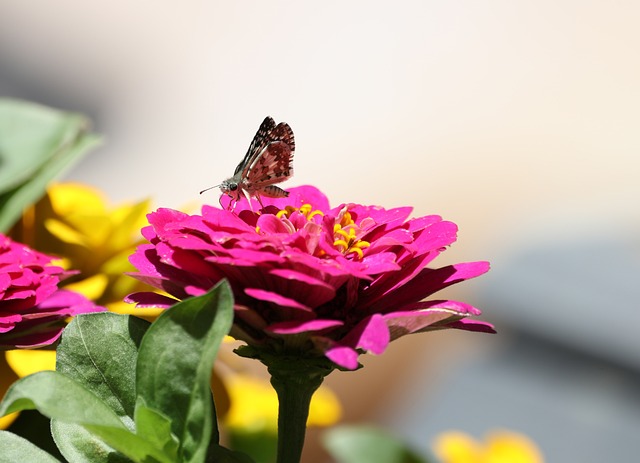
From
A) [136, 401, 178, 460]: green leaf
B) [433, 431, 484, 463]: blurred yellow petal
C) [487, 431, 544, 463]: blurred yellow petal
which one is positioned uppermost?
[136, 401, 178, 460]: green leaf

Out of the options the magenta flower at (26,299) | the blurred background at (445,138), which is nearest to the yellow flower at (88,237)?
the magenta flower at (26,299)

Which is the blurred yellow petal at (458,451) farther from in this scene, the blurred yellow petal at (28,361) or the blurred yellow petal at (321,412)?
the blurred yellow petal at (28,361)

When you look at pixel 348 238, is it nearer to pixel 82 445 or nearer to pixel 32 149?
pixel 82 445

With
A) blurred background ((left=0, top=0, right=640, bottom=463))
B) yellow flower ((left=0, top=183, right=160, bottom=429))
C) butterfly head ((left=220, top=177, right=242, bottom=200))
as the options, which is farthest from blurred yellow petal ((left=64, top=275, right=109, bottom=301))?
blurred background ((left=0, top=0, right=640, bottom=463))

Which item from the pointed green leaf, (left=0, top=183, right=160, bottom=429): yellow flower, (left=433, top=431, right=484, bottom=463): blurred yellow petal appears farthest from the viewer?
(left=433, top=431, right=484, bottom=463): blurred yellow petal

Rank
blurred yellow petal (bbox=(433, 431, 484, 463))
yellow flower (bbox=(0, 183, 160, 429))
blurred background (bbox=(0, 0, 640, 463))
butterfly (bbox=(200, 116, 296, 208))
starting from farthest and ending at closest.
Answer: blurred background (bbox=(0, 0, 640, 463))
blurred yellow petal (bbox=(433, 431, 484, 463))
yellow flower (bbox=(0, 183, 160, 429))
butterfly (bbox=(200, 116, 296, 208))

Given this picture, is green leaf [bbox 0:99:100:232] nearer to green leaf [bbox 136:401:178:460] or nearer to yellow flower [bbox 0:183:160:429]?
yellow flower [bbox 0:183:160:429]

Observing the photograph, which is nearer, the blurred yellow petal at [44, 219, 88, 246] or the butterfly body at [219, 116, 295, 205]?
the butterfly body at [219, 116, 295, 205]

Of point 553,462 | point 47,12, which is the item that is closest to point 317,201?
point 553,462
